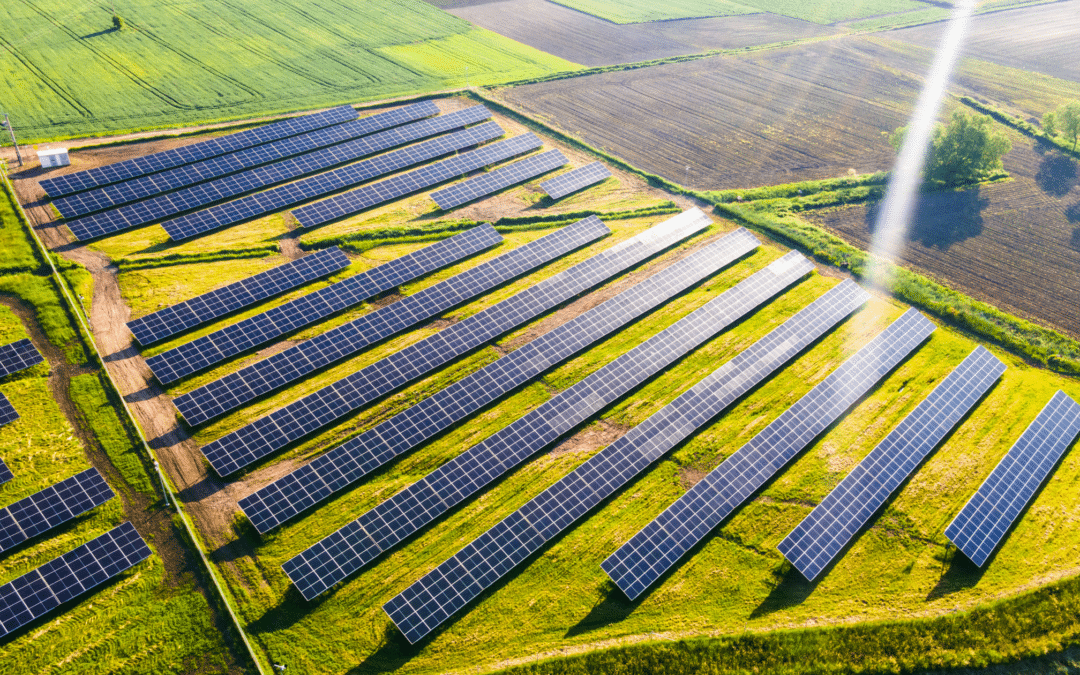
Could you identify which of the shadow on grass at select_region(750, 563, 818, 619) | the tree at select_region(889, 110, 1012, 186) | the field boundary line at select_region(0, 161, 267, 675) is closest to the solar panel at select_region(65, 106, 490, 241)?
the field boundary line at select_region(0, 161, 267, 675)

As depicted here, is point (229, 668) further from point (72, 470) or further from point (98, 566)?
point (72, 470)

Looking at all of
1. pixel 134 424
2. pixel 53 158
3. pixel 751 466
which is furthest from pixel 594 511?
pixel 53 158

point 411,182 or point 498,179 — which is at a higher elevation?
point 498,179

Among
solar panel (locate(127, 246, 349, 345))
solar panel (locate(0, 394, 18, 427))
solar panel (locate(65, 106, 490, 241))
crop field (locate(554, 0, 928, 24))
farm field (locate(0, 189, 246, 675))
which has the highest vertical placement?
crop field (locate(554, 0, 928, 24))

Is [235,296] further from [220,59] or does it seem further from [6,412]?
[220,59]

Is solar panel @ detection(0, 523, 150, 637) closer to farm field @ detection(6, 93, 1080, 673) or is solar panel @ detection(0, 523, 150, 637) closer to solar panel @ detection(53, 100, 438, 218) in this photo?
farm field @ detection(6, 93, 1080, 673)

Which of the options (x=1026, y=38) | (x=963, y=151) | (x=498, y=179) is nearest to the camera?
(x=498, y=179)
